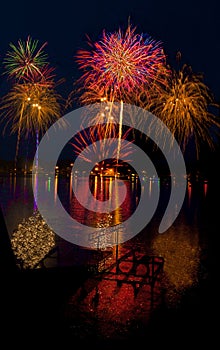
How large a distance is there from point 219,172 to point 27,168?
54182 mm

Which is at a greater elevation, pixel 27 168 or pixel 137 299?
pixel 27 168

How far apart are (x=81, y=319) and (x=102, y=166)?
109598 mm

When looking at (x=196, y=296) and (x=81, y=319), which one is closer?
(x=81, y=319)

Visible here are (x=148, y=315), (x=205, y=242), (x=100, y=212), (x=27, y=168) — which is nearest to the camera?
(x=148, y=315)

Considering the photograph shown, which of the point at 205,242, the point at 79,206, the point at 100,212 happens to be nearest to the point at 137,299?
the point at 205,242

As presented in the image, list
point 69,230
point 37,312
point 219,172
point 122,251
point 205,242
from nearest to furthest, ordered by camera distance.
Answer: point 37,312
point 122,251
point 205,242
point 69,230
point 219,172

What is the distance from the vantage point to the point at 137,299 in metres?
10.8

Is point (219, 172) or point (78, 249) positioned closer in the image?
point (78, 249)

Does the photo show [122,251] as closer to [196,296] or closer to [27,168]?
[196,296]

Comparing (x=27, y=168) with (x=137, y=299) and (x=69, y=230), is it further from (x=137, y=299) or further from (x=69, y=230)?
(x=137, y=299)

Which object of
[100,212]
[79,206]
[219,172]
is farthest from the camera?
[219,172]

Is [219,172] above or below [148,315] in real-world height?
above

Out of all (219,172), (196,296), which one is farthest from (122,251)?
(219,172)

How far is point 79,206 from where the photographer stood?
35.7 metres
